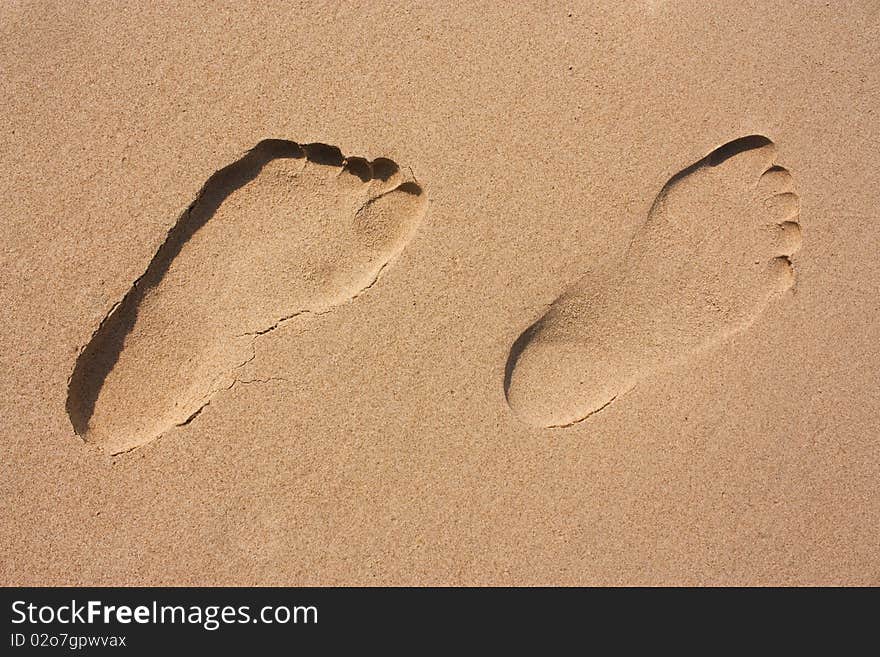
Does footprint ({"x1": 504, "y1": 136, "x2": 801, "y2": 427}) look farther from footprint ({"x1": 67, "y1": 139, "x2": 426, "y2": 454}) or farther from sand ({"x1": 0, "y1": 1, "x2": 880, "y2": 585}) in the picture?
footprint ({"x1": 67, "y1": 139, "x2": 426, "y2": 454})

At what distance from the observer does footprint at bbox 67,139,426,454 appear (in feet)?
4.08

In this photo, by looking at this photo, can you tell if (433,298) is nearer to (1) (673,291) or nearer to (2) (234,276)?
(2) (234,276)

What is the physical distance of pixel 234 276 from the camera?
1.26 meters

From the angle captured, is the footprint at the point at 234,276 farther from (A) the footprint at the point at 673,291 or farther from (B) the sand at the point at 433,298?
(A) the footprint at the point at 673,291

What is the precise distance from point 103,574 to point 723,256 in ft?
5.06

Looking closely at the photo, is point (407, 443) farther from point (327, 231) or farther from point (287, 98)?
point (287, 98)

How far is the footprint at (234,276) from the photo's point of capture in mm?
1242

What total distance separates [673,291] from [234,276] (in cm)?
98

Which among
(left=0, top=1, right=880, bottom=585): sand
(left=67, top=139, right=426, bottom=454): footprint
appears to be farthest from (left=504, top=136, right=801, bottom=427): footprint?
(left=67, top=139, right=426, bottom=454): footprint

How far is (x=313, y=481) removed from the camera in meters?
1.26

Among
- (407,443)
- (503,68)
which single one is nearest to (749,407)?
(407,443)

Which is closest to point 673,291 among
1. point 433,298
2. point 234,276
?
point 433,298

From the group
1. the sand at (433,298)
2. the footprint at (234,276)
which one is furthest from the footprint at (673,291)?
the footprint at (234,276)

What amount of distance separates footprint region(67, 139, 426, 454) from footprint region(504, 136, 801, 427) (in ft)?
1.40
